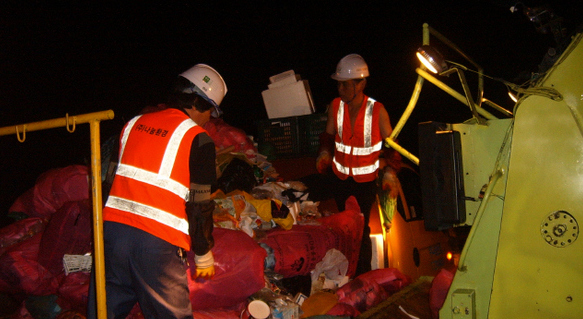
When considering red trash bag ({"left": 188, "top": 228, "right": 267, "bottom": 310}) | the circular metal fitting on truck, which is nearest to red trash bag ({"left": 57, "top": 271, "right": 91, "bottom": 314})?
red trash bag ({"left": 188, "top": 228, "right": 267, "bottom": 310})

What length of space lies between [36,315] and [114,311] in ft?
4.46

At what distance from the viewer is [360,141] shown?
4.29 meters

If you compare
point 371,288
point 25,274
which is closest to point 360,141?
point 371,288

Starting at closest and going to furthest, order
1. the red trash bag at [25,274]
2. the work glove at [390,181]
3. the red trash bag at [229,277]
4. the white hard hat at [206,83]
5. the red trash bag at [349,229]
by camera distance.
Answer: the white hard hat at [206,83] → the red trash bag at [229,277] → the red trash bag at [25,274] → the red trash bag at [349,229] → the work glove at [390,181]

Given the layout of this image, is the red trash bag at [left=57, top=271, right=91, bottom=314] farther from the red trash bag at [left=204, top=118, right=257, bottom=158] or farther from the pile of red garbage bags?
the red trash bag at [left=204, top=118, right=257, bottom=158]

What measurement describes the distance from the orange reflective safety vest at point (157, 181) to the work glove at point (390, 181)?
8.69 feet

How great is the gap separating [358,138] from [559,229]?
270 centimetres

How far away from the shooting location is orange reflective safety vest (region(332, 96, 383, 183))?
13.8 feet

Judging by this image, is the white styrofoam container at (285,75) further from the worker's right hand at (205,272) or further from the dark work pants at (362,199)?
the worker's right hand at (205,272)

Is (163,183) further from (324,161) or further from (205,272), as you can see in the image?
(324,161)

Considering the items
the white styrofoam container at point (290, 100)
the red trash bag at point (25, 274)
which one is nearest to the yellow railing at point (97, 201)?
the red trash bag at point (25, 274)

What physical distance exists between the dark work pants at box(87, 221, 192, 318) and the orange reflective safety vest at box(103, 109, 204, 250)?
0.18ft

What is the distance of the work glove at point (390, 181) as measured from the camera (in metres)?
4.41

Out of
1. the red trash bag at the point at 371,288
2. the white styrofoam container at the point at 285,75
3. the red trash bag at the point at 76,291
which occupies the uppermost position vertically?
the white styrofoam container at the point at 285,75
